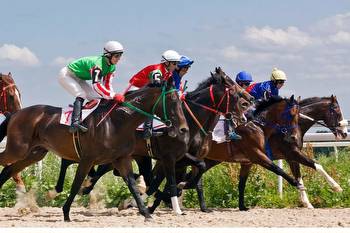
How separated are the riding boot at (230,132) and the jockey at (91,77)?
7.33 ft

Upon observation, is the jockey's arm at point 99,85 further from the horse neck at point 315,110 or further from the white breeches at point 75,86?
the horse neck at point 315,110

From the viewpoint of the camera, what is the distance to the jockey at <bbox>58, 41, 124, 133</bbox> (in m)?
8.81

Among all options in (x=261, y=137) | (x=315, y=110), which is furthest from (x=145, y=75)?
(x=315, y=110)

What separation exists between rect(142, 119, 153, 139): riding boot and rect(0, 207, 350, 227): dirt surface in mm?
1017

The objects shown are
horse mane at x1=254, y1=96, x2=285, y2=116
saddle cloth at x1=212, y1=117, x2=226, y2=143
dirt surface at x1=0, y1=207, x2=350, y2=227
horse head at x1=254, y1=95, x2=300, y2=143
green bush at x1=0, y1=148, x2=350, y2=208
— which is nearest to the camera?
dirt surface at x1=0, y1=207, x2=350, y2=227

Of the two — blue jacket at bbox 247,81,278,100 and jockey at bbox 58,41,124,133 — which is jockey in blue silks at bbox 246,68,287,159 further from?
jockey at bbox 58,41,124,133

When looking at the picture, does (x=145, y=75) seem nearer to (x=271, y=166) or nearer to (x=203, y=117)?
(x=203, y=117)

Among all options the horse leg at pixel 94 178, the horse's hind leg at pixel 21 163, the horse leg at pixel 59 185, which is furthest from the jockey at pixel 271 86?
the horse's hind leg at pixel 21 163

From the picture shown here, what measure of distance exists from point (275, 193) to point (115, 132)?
161 inches

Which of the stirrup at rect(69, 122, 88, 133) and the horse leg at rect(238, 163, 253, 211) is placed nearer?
the stirrup at rect(69, 122, 88, 133)

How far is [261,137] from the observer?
36.0ft

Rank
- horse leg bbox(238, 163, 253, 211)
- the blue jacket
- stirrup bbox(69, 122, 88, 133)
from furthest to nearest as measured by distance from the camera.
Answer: the blue jacket, horse leg bbox(238, 163, 253, 211), stirrup bbox(69, 122, 88, 133)

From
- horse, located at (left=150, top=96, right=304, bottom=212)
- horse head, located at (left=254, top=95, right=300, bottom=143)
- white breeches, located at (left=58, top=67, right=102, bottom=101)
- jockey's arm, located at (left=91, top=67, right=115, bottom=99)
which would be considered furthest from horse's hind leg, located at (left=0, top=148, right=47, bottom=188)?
horse head, located at (left=254, top=95, right=300, bottom=143)

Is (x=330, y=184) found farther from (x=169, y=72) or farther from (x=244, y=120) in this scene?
(x=169, y=72)
